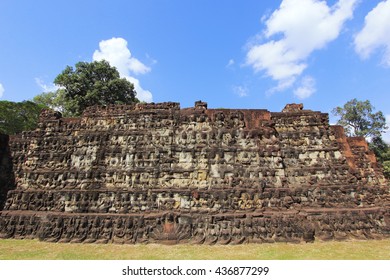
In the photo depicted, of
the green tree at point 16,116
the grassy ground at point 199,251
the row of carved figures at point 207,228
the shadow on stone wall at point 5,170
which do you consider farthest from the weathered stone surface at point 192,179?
the green tree at point 16,116

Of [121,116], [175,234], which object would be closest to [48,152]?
[121,116]

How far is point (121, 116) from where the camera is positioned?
12.1 m

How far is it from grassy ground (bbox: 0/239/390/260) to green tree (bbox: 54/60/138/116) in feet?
63.1

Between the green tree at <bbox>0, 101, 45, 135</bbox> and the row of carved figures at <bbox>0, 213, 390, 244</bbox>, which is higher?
the green tree at <bbox>0, 101, 45, 135</bbox>

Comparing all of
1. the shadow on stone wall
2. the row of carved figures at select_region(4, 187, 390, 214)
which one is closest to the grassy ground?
the row of carved figures at select_region(4, 187, 390, 214)

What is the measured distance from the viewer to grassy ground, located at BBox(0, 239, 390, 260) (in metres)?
7.15

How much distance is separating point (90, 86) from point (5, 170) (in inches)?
639

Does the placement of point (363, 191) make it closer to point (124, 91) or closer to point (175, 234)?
point (175, 234)

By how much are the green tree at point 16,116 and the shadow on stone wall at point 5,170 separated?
1285 cm

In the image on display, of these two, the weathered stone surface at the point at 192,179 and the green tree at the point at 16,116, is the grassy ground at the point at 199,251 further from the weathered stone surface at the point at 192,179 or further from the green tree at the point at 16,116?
the green tree at the point at 16,116

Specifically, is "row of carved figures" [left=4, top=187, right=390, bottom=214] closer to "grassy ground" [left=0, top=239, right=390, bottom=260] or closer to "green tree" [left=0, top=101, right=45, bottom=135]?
"grassy ground" [left=0, top=239, right=390, bottom=260]

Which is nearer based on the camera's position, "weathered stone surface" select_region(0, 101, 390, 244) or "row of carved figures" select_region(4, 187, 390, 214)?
"weathered stone surface" select_region(0, 101, 390, 244)

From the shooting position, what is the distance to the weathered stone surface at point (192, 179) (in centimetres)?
923
